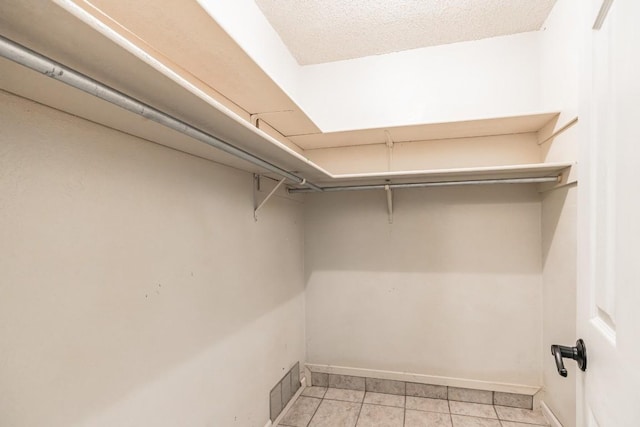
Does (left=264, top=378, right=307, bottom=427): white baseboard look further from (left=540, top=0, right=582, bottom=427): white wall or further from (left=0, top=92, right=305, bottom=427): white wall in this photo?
(left=540, top=0, right=582, bottom=427): white wall

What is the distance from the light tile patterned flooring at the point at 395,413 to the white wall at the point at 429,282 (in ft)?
0.63

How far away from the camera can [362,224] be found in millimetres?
2385

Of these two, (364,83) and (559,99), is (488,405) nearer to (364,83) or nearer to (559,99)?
(559,99)

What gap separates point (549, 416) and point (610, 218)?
195 centimetres

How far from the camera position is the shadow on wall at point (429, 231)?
6.83 feet

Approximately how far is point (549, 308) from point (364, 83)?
2004 millimetres

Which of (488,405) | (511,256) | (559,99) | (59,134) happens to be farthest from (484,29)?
(488,405)

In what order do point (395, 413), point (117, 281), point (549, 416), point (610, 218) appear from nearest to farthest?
point (610, 218), point (117, 281), point (549, 416), point (395, 413)

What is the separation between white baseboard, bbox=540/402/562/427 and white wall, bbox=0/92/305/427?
5.71ft

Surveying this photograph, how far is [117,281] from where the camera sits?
0.95 meters

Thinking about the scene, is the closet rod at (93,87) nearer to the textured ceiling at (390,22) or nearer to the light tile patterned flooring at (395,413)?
the textured ceiling at (390,22)

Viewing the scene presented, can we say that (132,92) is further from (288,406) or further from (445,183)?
(288,406)

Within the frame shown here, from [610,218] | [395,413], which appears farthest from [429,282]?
[610,218]

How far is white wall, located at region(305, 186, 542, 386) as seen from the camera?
2.08 meters
